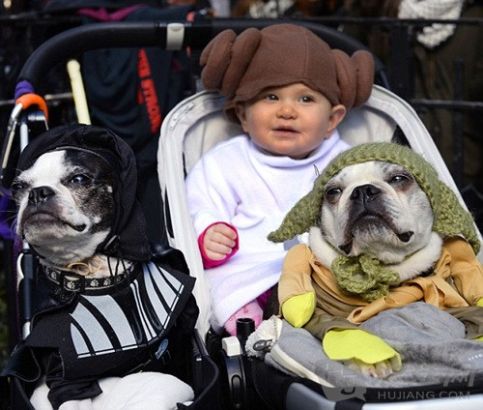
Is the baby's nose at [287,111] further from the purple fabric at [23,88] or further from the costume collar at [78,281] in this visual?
the costume collar at [78,281]

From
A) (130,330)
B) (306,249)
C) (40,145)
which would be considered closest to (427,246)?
(306,249)

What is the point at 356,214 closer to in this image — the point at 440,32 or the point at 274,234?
the point at 274,234

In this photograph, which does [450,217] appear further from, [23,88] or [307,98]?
[23,88]

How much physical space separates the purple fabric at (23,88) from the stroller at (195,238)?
0.49 m

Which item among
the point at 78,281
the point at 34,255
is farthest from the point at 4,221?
the point at 78,281

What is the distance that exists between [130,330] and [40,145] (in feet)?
2.01

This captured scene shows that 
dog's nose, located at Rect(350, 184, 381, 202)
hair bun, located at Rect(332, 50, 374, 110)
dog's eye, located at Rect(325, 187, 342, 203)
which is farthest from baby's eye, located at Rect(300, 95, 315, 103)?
dog's nose, located at Rect(350, 184, 381, 202)

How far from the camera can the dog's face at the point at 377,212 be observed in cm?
279

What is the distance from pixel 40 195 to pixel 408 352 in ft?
3.47

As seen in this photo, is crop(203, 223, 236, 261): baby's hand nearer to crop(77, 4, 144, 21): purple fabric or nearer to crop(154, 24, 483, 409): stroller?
crop(154, 24, 483, 409): stroller

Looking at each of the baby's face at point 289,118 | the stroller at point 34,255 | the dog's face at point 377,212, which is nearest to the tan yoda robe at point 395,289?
the dog's face at point 377,212

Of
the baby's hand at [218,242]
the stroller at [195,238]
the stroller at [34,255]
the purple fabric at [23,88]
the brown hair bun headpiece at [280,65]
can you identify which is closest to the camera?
the stroller at [195,238]

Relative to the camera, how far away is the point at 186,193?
3568 mm

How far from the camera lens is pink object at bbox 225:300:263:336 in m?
3.18
